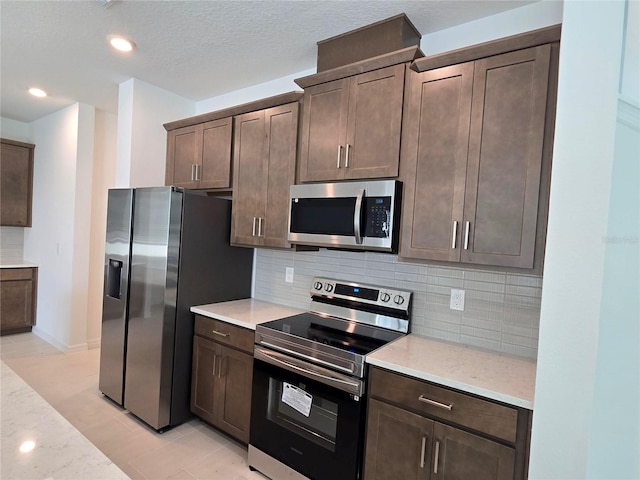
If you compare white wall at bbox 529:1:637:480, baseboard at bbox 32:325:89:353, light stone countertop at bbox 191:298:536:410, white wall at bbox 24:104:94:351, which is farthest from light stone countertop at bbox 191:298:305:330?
baseboard at bbox 32:325:89:353

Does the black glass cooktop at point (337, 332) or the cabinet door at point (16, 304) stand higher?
the black glass cooktop at point (337, 332)

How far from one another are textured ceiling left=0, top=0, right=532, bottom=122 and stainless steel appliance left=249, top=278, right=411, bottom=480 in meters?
1.65

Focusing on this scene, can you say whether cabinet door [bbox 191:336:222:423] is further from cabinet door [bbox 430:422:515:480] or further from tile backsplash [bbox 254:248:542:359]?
cabinet door [bbox 430:422:515:480]

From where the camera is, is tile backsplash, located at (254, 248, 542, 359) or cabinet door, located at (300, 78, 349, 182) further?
cabinet door, located at (300, 78, 349, 182)

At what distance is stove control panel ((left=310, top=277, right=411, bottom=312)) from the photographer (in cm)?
217

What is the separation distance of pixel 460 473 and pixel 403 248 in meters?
1.04

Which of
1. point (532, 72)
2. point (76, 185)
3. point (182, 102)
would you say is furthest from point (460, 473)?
point (76, 185)

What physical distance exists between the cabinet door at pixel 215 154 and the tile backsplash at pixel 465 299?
96cm

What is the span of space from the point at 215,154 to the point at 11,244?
383cm

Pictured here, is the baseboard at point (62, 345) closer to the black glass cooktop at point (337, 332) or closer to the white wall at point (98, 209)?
the white wall at point (98, 209)

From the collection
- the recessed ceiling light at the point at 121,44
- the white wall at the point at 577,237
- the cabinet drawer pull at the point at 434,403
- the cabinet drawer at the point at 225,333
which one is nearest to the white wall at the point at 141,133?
the recessed ceiling light at the point at 121,44

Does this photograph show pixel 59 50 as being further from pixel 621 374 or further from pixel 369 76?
pixel 621 374

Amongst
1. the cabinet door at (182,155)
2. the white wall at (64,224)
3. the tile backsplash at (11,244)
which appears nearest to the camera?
the cabinet door at (182,155)

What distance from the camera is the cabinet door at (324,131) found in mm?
2107
